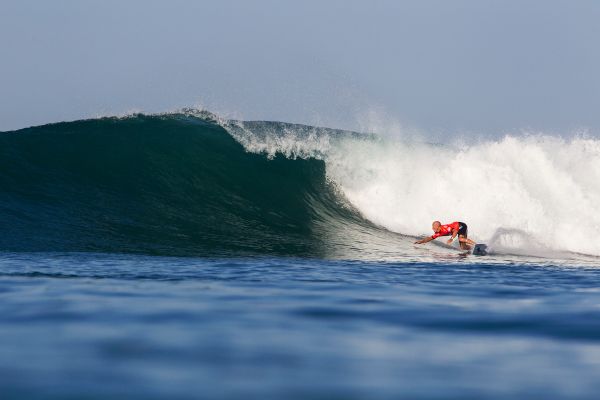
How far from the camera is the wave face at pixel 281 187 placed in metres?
13.0

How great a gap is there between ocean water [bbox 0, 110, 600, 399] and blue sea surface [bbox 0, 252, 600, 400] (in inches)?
0.8

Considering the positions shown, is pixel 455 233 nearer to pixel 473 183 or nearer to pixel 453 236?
pixel 453 236

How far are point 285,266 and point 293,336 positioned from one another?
4694 millimetres

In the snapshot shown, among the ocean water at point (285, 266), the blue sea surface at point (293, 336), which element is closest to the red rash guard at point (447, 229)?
the ocean water at point (285, 266)

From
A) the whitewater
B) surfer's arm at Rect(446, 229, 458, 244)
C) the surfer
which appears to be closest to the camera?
surfer's arm at Rect(446, 229, 458, 244)

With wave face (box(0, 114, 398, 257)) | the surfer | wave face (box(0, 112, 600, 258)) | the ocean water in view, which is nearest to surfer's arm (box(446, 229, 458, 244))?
the surfer

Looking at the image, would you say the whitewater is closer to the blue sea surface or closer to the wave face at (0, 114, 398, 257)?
the wave face at (0, 114, 398, 257)

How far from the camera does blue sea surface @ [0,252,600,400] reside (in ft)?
9.93

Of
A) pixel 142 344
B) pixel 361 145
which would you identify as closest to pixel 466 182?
pixel 361 145

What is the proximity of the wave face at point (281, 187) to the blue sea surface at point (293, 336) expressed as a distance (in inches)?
202

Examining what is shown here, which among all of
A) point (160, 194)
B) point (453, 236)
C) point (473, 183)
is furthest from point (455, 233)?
point (160, 194)

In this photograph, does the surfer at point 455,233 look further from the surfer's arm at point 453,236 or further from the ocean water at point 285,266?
the ocean water at point 285,266

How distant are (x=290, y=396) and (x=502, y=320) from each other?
94.5 inches

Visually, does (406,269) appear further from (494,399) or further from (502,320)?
(494,399)
